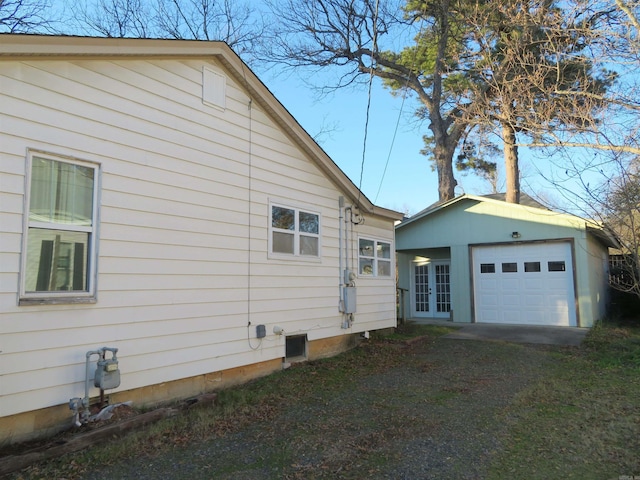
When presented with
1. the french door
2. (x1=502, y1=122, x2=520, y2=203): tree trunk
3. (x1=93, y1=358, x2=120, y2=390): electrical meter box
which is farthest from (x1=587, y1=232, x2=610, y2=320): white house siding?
(x1=93, y1=358, x2=120, y2=390): electrical meter box

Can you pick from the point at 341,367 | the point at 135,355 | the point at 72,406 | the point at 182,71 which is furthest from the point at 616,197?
the point at 72,406

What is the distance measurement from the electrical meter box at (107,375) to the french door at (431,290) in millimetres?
12611

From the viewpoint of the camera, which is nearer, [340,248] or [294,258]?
[294,258]

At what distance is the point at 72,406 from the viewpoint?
4.41 meters

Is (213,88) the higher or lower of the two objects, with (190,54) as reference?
lower

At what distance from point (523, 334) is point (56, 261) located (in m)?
11.0

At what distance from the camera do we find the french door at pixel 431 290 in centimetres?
1551

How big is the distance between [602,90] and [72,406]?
40.3ft

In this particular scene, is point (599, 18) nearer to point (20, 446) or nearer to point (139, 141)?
point (139, 141)

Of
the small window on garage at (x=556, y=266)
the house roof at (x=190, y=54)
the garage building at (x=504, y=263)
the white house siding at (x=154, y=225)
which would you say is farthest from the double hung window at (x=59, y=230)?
the small window on garage at (x=556, y=266)

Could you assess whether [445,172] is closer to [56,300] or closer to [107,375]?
[107,375]

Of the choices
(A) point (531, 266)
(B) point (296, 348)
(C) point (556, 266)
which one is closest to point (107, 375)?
(B) point (296, 348)

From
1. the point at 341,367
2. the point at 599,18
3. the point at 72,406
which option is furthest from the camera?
the point at 599,18

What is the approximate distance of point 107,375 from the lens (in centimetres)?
462
